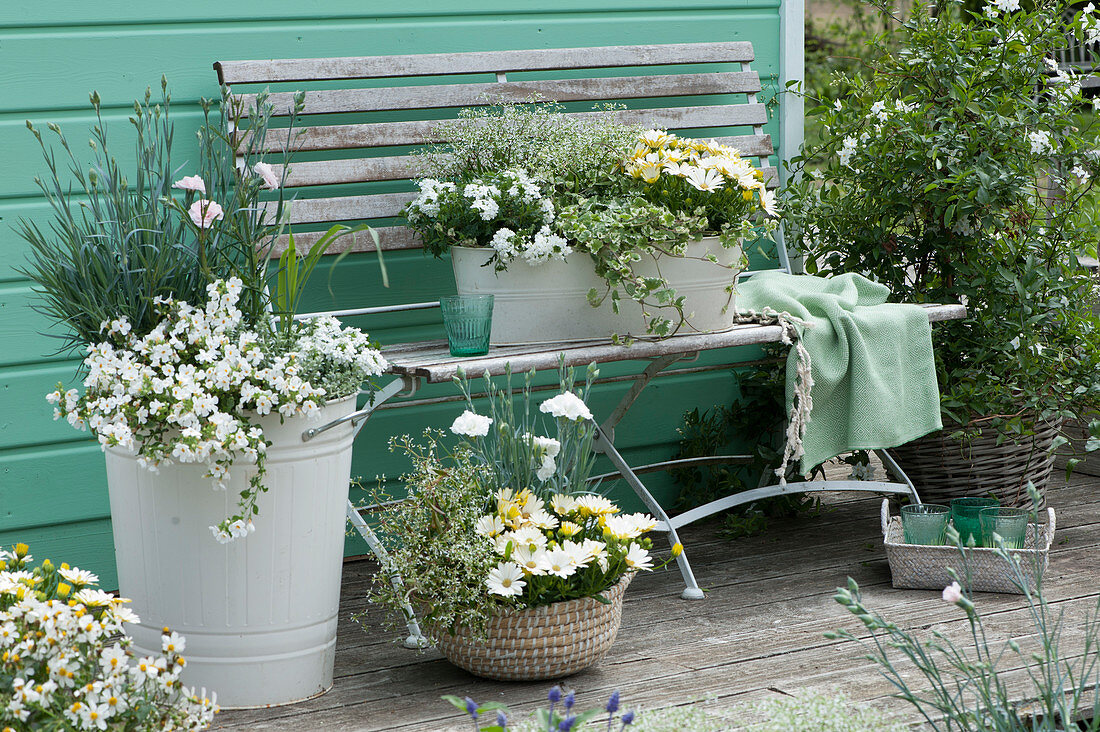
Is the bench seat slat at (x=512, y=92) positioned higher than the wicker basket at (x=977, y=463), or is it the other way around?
the bench seat slat at (x=512, y=92)

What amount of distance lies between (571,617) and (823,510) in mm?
1597

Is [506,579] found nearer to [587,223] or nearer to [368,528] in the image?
[368,528]

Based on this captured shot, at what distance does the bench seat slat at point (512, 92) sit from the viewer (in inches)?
113

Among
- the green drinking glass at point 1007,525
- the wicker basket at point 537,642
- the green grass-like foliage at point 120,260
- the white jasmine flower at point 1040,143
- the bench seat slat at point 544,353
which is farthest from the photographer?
the white jasmine flower at point 1040,143

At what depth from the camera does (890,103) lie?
10.6ft

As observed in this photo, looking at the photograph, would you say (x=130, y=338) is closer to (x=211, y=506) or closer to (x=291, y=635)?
(x=211, y=506)

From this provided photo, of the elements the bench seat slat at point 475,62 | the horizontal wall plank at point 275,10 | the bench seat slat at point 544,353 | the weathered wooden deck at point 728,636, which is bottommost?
the weathered wooden deck at point 728,636

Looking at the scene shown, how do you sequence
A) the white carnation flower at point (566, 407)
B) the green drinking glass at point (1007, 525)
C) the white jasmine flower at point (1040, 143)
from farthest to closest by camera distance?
the white jasmine flower at point (1040, 143) → the green drinking glass at point (1007, 525) → the white carnation flower at point (566, 407)

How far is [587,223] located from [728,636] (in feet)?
3.11

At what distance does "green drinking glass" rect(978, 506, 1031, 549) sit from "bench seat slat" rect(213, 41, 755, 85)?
1.49 metres

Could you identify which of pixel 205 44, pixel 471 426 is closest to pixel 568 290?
pixel 471 426

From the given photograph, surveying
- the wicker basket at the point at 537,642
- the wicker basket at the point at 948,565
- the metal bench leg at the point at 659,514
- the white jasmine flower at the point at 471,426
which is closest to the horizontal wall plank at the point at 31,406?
the white jasmine flower at the point at 471,426

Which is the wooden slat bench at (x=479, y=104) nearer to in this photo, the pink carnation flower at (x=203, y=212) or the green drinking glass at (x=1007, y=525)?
the green drinking glass at (x=1007, y=525)

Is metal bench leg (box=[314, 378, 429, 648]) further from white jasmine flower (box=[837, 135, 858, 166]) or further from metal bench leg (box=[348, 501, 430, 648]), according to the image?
white jasmine flower (box=[837, 135, 858, 166])
